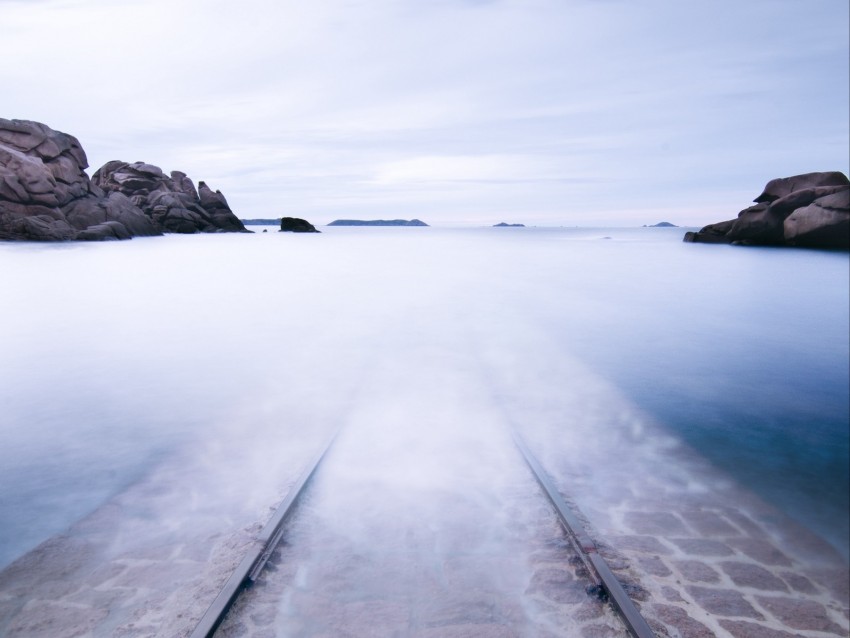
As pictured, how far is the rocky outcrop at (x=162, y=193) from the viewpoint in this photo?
8662cm

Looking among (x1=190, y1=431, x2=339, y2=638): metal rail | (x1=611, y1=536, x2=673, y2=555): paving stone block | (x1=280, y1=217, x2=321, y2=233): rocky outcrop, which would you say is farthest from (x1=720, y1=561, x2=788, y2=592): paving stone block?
(x1=280, y1=217, x2=321, y2=233): rocky outcrop

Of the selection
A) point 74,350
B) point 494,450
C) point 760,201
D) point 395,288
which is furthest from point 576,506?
point 760,201

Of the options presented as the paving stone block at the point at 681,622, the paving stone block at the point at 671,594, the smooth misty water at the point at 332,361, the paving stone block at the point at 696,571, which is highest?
the paving stone block at the point at 681,622

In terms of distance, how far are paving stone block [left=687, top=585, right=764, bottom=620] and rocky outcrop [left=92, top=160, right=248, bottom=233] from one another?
8735 centimetres

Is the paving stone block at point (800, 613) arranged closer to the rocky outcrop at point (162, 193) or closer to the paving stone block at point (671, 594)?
the paving stone block at point (671, 594)

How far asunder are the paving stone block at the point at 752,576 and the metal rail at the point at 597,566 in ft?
4.26

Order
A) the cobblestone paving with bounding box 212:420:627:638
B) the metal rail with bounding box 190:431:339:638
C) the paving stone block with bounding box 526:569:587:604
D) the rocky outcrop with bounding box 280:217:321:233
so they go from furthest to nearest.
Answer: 1. the rocky outcrop with bounding box 280:217:321:233
2. the paving stone block with bounding box 526:569:587:604
3. the cobblestone paving with bounding box 212:420:627:638
4. the metal rail with bounding box 190:431:339:638

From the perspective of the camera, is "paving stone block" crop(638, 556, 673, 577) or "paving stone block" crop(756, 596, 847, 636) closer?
"paving stone block" crop(756, 596, 847, 636)

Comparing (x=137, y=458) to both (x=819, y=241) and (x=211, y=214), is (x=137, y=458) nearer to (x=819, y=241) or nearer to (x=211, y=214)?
(x=819, y=241)

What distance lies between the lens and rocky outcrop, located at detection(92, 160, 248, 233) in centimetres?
8662

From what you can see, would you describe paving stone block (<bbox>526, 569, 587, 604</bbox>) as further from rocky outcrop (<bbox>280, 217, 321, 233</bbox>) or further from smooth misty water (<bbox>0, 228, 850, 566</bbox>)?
rocky outcrop (<bbox>280, 217, 321, 233</bbox>)

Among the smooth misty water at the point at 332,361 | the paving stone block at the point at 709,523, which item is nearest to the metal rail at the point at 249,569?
the smooth misty water at the point at 332,361

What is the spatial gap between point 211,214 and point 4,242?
203 feet

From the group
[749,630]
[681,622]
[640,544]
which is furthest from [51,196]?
[749,630]
